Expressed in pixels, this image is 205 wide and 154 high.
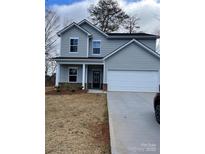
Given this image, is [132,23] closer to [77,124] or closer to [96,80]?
[96,80]

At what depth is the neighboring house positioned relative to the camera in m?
3.91

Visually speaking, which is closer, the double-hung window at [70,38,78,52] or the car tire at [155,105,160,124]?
the car tire at [155,105,160,124]

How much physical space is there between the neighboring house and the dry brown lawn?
0.76 feet

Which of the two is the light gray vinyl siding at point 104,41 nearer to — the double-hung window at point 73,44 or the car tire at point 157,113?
the double-hung window at point 73,44

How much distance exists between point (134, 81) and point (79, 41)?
98cm

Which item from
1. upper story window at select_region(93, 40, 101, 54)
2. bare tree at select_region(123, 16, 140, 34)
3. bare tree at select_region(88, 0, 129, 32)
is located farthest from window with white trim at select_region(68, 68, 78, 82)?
bare tree at select_region(123, 16, 140, 34)

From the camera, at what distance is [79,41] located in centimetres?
419

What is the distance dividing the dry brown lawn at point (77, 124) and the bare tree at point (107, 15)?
973 mm

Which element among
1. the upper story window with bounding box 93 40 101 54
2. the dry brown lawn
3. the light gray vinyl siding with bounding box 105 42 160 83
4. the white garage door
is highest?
the upper story window with bounding box 93 40 101 54

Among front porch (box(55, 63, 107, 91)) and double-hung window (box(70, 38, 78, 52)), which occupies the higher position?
double-hung window (box(70, 38, 78, 52))

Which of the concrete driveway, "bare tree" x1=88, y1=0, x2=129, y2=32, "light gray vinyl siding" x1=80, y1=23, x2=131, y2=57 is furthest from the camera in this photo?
"light gray vinyl siding" x1=80, y1=23, x2=131, y2=57

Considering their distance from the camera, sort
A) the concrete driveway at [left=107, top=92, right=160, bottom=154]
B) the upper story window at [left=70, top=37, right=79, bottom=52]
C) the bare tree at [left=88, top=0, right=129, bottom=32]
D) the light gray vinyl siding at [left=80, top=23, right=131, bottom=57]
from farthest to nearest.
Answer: the upper story window at [left=70, top=37, right=79, bottom=52] < the light gray vinyl siding at [left=80, top=23, right=131, bottom=57] < the bare tree at [left=88, top=0, right=129, bottom=32] < the concrete driveway at [left=107, top=92, right=160, bottom=154]

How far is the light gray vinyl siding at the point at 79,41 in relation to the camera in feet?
13.3

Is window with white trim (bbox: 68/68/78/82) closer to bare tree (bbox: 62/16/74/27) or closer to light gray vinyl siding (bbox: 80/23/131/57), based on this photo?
light gray vinyl siding (bbox: 80/23/131/57)
